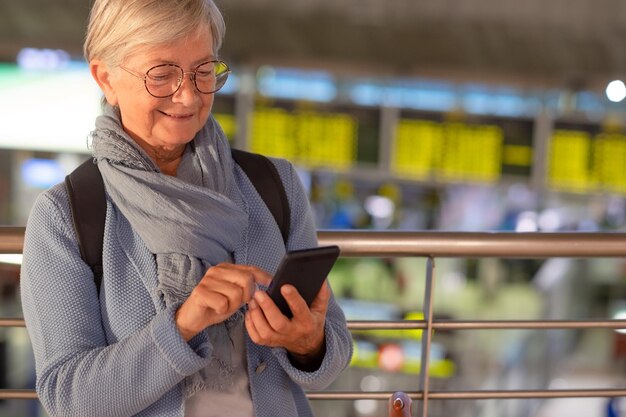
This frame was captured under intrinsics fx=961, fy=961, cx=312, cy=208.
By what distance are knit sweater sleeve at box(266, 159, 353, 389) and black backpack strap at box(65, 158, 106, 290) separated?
0.89 feet

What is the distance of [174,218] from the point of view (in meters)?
1.24

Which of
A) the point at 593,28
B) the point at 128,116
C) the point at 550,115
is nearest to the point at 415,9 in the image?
the point at 593,28

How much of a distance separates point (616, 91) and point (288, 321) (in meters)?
5.69

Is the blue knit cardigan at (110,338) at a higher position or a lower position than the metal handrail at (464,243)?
lower

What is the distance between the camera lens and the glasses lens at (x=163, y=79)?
1214 millimetres

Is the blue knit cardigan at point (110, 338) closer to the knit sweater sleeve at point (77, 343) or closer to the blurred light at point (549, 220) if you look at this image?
the knit sweater sleeve at point (77, 343)

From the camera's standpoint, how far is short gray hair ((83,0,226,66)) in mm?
1191

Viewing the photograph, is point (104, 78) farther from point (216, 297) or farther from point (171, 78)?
point (216, 297)

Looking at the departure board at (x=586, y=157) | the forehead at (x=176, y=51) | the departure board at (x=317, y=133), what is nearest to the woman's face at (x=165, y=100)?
the forehead at (x=176, y=51)

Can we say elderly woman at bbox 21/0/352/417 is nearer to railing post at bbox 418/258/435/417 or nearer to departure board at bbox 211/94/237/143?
railing post at bbox 418/258/435/417

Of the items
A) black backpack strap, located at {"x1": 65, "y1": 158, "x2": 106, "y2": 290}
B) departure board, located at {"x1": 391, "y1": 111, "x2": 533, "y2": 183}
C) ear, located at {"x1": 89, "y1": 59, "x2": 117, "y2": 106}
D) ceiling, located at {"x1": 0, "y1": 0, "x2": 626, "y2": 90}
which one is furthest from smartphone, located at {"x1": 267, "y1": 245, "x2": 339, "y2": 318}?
departure board, located at {"x1": 391, "y1": 111, "x2": 533, "y2": 183}

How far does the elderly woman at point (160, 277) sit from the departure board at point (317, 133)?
5747mm

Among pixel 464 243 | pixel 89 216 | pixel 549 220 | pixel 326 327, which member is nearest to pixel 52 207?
pixel 89 216

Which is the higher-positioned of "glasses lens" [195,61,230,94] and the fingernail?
"glasses lens" [195,61,230,94]
